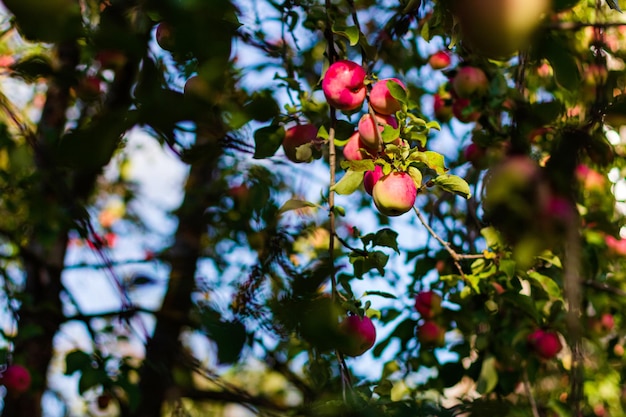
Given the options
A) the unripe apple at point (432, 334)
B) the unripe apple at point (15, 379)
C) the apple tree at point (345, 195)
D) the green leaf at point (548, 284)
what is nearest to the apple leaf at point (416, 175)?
the apple tree at point (345, 195)

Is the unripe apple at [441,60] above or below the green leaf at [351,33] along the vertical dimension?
above

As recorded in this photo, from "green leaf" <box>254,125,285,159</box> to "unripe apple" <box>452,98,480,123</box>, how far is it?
0.52 meters

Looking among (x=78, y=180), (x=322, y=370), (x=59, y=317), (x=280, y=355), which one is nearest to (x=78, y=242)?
(x=78, y=180)

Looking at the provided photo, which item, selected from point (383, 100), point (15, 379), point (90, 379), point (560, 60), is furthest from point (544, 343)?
point (15, 379)

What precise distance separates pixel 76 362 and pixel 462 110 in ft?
3.29

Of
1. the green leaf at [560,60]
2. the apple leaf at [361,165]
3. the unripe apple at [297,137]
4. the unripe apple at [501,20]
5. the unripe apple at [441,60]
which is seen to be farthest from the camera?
the unripe apple at [441,60]

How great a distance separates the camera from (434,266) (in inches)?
64.6

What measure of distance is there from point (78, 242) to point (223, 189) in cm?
89

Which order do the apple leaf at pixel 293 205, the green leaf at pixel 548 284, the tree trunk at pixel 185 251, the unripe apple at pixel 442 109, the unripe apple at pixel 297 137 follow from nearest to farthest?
the apple leaf at pixel 293 205
the unripe apple at pixel 297 137
the green leaf at pixel 548 284
the unripe apple at pixel 442 109
the tree trunk at pixel 185 251

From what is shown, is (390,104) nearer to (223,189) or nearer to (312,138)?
(312,138)

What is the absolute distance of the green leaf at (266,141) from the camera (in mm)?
1194

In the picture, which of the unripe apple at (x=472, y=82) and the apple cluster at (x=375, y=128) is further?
the unripe apple at (x=472, y=82)


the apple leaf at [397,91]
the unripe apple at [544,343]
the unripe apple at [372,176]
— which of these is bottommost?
the unripe apple at [544,343]

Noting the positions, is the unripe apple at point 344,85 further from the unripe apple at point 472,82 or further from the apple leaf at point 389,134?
the unripe apple at point 472,82
